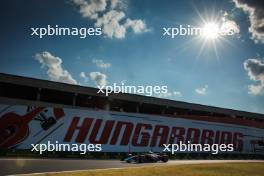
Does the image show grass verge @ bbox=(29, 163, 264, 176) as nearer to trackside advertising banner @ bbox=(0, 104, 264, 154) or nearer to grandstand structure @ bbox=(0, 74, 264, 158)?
trackside advertising banner @ bbox=(0, 104, 264, 154)

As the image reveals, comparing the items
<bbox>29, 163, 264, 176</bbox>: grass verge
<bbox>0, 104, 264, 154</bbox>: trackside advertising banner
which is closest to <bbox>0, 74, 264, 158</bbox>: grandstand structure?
<bbox>0, 104, 264, 154</bbox>: trackside advertising banner

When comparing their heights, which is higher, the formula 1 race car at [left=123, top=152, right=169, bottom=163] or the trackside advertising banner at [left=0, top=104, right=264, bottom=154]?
the trackside advertising banner at [left=0, top=104, right=264, bottom=154]

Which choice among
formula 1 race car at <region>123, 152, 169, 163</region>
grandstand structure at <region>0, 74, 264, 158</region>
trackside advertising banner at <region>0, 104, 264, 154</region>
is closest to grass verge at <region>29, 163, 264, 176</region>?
formula 1 race car at <region>123, 152, 169, 163</region>

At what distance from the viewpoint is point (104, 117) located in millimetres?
40344

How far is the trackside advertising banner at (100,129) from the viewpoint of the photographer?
3503cm

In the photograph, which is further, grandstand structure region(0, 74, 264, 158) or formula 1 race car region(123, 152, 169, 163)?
grandstand structure region(0, 74, 264, 158)

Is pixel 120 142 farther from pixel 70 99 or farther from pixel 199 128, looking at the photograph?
pixel 199 128

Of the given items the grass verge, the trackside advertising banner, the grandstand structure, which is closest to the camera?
the grass verge

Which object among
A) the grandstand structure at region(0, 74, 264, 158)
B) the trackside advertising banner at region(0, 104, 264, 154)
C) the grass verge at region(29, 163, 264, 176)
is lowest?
the grass verge at region(29, 163, 264, 176)

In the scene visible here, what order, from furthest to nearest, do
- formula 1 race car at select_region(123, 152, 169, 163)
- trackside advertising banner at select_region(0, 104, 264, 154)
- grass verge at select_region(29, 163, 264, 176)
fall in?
trackside advertising banner at select_region(0, 104, 264, 154) → formula 1 race car at select_region(123, 152, 169, 163) → grass verge at select_region(29, 163, 264, 176)

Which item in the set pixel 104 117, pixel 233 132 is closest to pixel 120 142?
pixel 104 117

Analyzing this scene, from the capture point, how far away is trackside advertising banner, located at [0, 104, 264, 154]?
35031 mm

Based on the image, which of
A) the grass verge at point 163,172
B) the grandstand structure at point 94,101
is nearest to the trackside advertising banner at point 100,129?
the grandstand structure at point 94,101

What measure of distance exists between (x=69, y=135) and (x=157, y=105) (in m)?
19.4
